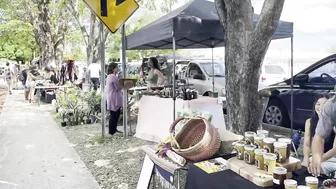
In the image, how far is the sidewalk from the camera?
→ 455cm

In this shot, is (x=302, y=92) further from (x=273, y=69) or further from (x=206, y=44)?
(x=273, y=69)

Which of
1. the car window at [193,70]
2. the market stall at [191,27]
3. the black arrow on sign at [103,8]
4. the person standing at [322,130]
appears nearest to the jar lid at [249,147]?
the person standing at [322,130]

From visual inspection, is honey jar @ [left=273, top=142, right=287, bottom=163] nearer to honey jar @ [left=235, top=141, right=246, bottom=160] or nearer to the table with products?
the table with products

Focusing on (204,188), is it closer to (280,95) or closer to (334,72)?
(334,72)

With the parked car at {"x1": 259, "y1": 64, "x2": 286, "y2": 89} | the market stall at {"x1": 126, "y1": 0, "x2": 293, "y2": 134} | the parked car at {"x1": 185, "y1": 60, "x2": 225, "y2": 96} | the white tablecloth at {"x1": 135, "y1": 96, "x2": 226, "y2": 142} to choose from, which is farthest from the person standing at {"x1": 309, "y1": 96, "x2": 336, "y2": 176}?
the parked car at {"x1": 259, "y1": 64, "x2": 286, "y2": 89}

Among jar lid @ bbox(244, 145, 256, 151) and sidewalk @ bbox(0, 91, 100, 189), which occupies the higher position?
jar lid @ bbox(244, 145, 256, 151)

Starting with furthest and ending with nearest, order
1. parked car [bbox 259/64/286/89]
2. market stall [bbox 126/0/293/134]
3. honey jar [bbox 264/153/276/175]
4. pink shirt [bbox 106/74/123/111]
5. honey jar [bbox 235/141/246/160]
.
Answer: parked car [bbox 259/64/286/89] → pink shirt [bbox 106/74/123/111] → market stall [bbox 126/0/293/134] → honey jar [bbox 235/141/246/160] → honey jar [bbox 264/153/276/175]

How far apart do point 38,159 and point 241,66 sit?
3685mm

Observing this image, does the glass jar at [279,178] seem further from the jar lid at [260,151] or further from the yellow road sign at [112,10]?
the yellow road sign at [112,10]

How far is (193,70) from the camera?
39.3 feet

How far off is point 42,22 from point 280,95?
13.5m

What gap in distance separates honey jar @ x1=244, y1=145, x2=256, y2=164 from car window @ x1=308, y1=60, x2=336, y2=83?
4582 mm

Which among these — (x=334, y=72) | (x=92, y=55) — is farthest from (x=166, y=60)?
(x=334, y=72)

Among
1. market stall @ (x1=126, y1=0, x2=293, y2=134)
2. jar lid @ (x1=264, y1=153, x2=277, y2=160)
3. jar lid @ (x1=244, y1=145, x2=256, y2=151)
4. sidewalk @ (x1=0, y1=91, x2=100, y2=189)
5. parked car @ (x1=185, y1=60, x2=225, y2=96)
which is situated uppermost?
market stall @ (x1=126, y1=0, x2=293, y2=134)
